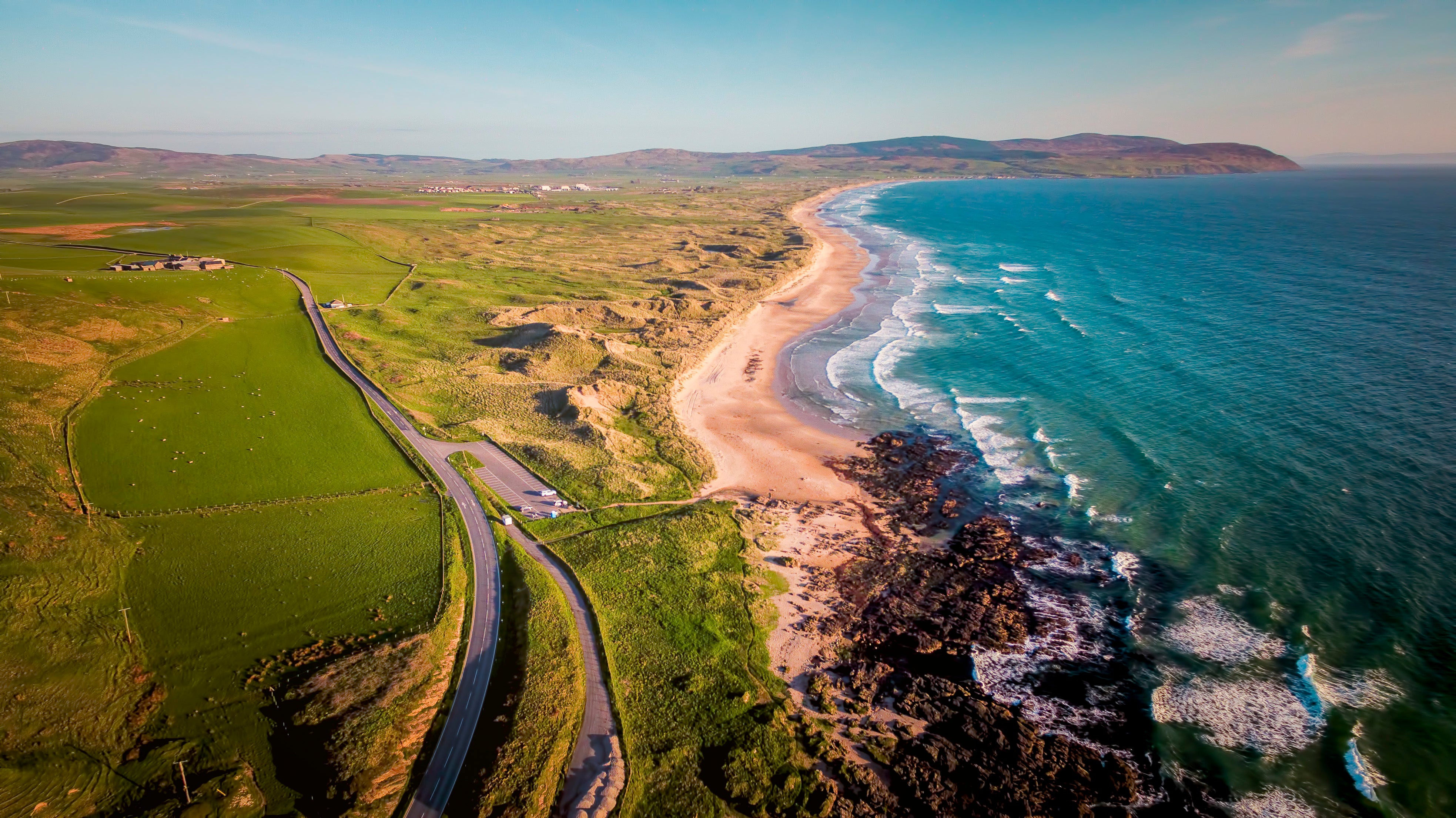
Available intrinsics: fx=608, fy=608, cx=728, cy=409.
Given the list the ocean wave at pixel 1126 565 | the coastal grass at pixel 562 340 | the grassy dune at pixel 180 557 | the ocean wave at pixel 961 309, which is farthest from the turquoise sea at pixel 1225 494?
the grassy dune at pixel 180 557

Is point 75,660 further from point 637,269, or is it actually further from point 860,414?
point 637,269

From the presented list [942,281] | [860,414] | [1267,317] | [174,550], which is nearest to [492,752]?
[174,550]

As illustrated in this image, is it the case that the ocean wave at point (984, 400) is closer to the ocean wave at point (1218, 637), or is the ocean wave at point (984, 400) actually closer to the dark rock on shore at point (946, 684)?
the dark rock on shore at point (946, 684)

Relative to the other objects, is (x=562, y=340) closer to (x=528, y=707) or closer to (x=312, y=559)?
(x=312, y=559)

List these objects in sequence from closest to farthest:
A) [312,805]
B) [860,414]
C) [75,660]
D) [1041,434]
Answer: [312,805] < [75,660] < [1041,434] < [860,414]

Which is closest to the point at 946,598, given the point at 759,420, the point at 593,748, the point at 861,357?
the point at 593,748

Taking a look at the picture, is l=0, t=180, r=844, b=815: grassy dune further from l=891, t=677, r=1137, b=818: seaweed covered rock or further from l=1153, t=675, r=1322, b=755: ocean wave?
l=1153, t=675, r=1322, b=755: ocean wave

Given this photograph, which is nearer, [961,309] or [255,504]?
[255,504]
